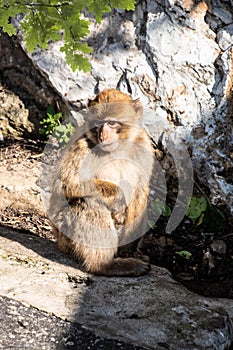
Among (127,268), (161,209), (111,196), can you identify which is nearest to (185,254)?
(161,209)

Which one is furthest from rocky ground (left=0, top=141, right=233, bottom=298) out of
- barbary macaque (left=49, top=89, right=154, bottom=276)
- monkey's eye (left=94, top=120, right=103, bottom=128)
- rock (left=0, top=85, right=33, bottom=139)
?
monkey's eye (left=94, top=120, right=103, bottom=128)

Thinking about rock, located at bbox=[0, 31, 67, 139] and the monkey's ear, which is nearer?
the monkey's ear

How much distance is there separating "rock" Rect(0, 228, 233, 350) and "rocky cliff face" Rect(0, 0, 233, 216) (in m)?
1.25

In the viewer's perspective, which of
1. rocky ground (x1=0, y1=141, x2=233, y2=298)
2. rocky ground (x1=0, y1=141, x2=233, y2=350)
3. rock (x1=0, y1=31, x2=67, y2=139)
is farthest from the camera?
rock (x1=0, y1=31, x2=67, y2=139)

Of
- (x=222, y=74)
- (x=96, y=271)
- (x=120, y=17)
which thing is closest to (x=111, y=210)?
(x=96, y=271)

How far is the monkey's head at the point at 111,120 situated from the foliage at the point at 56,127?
57.6 inches

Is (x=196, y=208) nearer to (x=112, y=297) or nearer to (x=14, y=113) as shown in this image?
(x=112, y=297)

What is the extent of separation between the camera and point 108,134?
12.9 ft

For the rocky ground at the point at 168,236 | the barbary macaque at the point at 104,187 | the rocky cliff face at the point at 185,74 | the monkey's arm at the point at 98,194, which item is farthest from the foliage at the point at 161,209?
the monkey's arm at the point at 98,194

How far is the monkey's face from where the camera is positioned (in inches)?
154

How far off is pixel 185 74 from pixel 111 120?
3.98 ft

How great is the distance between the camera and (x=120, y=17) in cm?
514

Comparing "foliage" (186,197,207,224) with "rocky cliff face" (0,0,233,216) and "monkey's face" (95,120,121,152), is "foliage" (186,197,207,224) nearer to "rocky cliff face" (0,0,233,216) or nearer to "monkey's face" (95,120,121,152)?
"rocky cliff face" (0,0,233,216)

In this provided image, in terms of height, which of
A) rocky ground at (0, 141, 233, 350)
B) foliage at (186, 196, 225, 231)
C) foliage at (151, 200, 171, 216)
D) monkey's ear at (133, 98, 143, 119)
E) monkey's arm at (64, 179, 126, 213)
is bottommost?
rocky ground at (0, 141, 233, 350)
